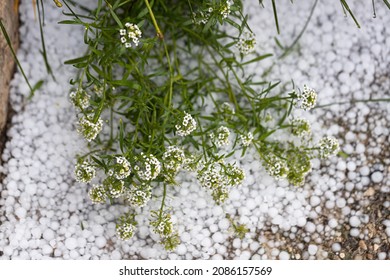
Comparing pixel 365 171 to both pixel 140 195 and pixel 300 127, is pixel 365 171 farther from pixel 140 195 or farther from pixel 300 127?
pixel 140 195

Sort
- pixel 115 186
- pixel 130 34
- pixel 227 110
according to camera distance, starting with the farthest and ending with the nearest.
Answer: pixel 227 110 < pixel 115 186 < pixel 130 34

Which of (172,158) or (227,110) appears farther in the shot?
(227,110)

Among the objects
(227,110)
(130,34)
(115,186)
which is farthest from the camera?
(227,110)

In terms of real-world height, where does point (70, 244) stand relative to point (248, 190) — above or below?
below

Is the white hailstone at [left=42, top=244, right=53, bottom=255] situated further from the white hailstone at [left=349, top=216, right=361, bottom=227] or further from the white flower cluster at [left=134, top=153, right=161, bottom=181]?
the white hailstone at [left=349, top=216, right=361, bottom=227]

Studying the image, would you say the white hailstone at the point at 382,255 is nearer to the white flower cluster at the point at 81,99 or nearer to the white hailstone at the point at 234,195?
the white hailstone at the point at 234,195

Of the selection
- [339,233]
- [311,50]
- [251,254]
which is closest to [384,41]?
[311,50]

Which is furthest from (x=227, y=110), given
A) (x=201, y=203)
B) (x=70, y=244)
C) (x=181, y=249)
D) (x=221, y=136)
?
(x=70, y=244)
